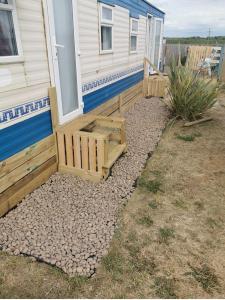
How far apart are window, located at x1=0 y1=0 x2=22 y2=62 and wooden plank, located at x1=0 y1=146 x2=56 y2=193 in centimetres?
138

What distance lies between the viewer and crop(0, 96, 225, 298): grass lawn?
2.29 metres

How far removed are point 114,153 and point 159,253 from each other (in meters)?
2.08

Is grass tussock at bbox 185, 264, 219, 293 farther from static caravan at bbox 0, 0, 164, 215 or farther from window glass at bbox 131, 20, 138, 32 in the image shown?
window glass at bbox 131, 20, 138, 32

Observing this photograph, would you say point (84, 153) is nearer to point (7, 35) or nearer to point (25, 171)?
point (25, 171)

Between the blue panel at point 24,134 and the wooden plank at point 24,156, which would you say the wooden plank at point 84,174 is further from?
the blue panel at point 24,134

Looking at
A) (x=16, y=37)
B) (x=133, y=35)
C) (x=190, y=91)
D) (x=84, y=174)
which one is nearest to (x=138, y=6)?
(x=133, y=35)

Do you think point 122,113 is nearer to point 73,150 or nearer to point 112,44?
point 112,44

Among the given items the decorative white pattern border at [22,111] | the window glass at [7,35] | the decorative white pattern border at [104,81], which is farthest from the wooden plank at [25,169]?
the decorative white pattern border at [104,81]

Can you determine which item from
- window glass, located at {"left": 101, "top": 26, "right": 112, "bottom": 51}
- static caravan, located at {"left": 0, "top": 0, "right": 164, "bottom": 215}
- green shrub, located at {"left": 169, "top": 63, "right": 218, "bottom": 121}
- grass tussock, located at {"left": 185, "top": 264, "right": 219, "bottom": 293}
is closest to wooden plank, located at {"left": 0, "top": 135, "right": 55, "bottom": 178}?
static caravan, located at {"left": 0, "top": 0, "right": 164, "bottom": 215}

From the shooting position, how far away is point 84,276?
94.0 inches

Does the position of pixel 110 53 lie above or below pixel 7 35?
below

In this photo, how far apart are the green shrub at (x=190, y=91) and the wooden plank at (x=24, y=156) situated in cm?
416

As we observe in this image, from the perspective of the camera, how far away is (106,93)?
620 cm

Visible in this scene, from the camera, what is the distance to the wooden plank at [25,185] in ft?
10.1
